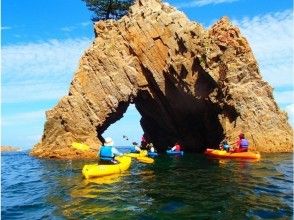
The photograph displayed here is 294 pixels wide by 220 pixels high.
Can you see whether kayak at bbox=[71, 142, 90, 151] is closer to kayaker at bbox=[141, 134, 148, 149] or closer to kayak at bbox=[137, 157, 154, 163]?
kayak at bbox=[137, 157, 154, 163]

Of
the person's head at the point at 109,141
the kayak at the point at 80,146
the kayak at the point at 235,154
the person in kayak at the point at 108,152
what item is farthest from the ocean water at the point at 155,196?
the kayak at the point at 80,146

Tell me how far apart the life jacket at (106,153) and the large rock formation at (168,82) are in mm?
16836

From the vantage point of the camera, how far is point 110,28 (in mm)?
46562

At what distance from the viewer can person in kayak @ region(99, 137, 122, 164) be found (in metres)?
23.9

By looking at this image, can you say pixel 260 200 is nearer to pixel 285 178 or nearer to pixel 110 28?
pixel 285 178

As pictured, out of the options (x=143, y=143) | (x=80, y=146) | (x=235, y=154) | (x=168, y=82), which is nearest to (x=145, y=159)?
(x=235, y=154)

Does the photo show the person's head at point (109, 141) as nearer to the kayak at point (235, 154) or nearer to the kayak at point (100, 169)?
the kayak at point (100, 169)

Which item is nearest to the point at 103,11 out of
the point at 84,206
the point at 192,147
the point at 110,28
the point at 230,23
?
the point at 110,28

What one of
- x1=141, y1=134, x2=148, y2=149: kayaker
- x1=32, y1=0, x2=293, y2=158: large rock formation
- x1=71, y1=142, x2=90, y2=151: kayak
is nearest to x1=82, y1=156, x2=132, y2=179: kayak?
x1=71, y1=142, x2=90, y2=151: kayak

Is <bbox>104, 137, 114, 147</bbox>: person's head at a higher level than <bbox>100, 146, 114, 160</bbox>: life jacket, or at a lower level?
higher

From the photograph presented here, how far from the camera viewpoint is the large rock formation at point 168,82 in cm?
4203

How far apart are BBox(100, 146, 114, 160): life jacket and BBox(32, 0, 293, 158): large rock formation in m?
16.8

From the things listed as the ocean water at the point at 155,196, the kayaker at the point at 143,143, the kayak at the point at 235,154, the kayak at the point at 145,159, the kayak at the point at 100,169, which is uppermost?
the kayaker at the point at 143,143

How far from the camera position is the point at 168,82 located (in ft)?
147
